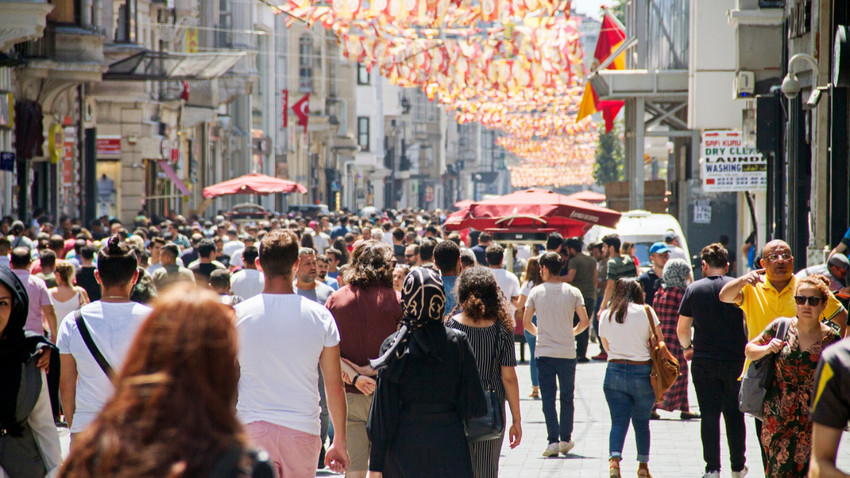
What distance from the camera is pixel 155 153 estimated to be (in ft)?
121

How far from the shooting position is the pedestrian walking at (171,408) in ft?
8.29

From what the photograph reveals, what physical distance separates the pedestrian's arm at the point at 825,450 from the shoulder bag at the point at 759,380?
287 cm

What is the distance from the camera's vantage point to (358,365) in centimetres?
725

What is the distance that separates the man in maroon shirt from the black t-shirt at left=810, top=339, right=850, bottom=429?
12.0 feet

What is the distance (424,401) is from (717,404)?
11.1ft

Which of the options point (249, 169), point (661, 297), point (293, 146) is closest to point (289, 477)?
point (661, 297)

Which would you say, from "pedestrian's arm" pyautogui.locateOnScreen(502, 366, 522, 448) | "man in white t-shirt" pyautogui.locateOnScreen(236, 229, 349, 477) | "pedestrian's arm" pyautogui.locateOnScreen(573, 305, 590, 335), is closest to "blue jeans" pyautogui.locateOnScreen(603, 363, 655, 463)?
"pedestrian's arm" pyautogui.locateOnScreen(573, 305, 590, 335)

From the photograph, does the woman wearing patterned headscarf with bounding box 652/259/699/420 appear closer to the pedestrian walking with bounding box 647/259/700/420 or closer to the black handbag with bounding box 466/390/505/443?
the pedestrian walking with bounding box 647/259/700/420

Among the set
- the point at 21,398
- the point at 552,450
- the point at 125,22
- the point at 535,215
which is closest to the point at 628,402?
the point at 552,450

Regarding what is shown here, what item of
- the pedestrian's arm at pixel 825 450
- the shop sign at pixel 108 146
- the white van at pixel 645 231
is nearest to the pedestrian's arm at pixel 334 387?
the pedestrian's arm at pixel 825 450

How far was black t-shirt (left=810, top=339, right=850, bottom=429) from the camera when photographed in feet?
12.3

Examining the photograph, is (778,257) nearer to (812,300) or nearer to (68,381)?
(812,300)

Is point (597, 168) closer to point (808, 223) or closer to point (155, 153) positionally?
point (155, 153)

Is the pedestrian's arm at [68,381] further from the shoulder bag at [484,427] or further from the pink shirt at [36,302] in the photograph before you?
the pink shirt at [36,302]
